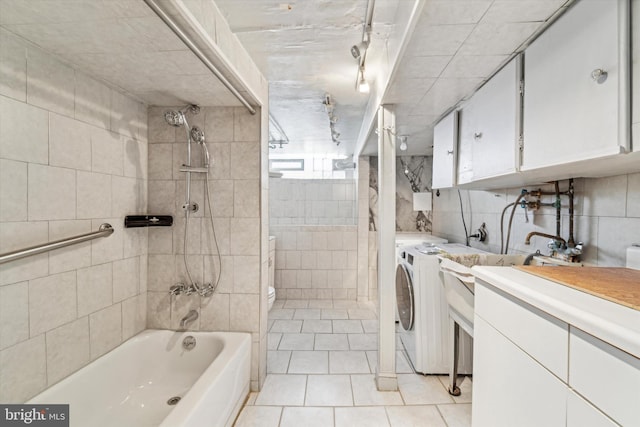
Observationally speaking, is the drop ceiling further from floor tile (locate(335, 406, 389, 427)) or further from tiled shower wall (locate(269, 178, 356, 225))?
floor tile (locate(335, 406, 389, 427))

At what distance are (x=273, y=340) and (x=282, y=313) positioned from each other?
2.23 feet

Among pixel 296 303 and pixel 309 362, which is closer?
pixel 309 362

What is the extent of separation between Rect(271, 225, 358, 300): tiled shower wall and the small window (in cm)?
154

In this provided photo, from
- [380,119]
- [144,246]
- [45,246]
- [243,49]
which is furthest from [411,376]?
[243,49]

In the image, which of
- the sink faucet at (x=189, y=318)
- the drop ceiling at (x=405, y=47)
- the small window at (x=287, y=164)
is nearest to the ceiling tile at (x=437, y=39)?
the drop ceiling at (x=405, y=47)

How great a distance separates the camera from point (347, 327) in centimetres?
294

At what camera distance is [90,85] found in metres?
1.47

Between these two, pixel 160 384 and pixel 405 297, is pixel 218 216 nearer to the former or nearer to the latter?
pixel 160 384

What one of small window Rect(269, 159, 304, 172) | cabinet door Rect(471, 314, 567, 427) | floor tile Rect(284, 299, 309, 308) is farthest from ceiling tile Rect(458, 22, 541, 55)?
small window Rect(269, 159, 304, 172)

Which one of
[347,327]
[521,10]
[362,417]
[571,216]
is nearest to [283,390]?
[362,417]

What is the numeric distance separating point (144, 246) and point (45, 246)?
730 millimetres

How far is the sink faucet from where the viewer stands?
73.3 inches

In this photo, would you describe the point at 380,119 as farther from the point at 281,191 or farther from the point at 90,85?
the point at 281,191

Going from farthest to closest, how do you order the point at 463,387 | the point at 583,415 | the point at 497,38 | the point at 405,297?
the point at 405,297 → the point at 463,387 → the point at 497,38 → the point at 583,415
